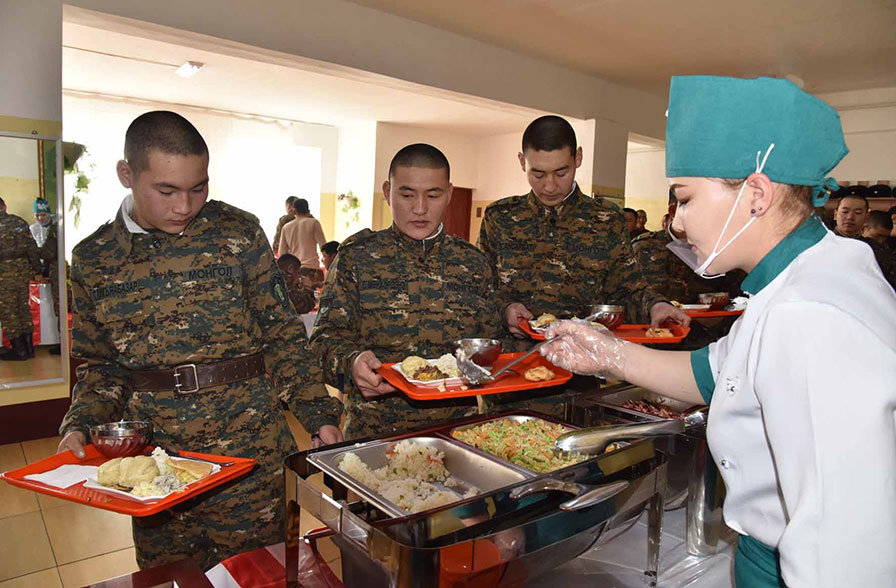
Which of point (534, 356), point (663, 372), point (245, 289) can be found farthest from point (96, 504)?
point (534, 356)

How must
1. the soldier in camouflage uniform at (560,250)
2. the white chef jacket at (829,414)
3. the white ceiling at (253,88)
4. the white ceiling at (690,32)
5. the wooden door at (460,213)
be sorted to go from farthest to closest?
the wooden door at (460,213) → the white ceiling at (253,88) → the white ceiling at (690,32) → the soldier in camouflage uniform at (560,250) → the white chef jacket at (829,414)

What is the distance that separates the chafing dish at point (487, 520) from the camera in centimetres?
88

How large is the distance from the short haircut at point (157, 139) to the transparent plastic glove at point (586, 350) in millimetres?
1143

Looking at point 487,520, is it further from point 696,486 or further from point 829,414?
point 696,486

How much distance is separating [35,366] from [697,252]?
4106 millimetres

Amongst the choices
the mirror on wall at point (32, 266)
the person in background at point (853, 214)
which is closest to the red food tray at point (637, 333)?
the mirror on wall at point (32, 266)

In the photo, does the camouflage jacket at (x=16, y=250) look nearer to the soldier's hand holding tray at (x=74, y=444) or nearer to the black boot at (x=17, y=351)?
the black boot at (x=17, y=351)

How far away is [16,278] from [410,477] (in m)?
3.48

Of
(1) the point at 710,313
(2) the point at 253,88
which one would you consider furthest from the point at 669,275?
(2) the point at 253,88

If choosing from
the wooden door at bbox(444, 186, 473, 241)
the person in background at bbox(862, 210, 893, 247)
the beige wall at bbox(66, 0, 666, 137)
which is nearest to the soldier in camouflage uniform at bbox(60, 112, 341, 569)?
the beige wall at bbox(66, 0, 666, 137)

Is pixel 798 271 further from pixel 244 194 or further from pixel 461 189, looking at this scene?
pixel 461 189

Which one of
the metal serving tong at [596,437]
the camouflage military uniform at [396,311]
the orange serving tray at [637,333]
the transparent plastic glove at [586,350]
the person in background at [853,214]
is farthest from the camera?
the person in background at [853,214]

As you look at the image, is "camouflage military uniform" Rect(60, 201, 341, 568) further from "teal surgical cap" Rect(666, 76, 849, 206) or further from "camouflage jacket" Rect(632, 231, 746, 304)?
"camouflage jacket" Rect(632, 231, 746, 304)

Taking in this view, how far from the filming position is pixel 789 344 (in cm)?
77
